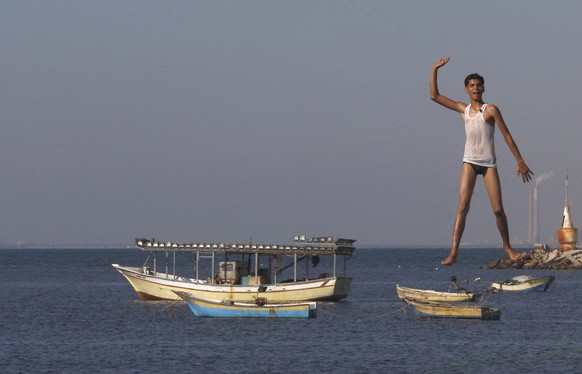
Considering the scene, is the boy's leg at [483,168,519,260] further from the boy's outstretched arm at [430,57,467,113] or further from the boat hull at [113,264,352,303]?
the boat hull at [113,264,352,303]

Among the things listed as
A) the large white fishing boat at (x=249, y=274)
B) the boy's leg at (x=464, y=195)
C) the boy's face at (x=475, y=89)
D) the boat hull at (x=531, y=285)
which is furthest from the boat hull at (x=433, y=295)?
the boy's face at (x=475, y=89)

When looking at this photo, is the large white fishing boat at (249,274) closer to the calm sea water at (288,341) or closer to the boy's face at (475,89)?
the calm sea water at (288,341)

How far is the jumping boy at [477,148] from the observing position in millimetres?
7805

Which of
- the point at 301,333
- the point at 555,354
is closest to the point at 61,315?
the point at 301,333

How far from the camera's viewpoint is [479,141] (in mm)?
8062

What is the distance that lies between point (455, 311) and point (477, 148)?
381ft

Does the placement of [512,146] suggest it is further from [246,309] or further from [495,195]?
[246,309]

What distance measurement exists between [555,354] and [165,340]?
115 ft

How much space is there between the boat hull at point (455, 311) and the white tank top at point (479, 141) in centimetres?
11565

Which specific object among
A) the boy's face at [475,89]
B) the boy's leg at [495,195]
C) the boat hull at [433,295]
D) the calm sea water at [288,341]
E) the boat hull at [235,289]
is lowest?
the calm sea water at [288,341]

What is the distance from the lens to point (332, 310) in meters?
137

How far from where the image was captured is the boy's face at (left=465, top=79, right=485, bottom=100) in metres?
8.16

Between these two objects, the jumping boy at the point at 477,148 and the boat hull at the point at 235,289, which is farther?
the boat hull at the point at 235,289

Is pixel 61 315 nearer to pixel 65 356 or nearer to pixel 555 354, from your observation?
pixel 65 356
